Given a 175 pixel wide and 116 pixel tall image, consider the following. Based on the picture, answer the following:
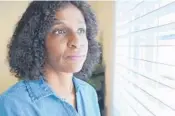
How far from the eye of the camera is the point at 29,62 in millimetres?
910

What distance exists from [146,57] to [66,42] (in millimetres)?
607

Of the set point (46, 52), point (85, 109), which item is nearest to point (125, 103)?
point (85, 109)

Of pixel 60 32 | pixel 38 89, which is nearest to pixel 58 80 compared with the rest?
pixel 38 89

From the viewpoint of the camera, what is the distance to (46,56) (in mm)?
899

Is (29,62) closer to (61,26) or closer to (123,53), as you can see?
(61,26)

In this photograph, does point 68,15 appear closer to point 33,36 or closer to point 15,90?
point 33,36

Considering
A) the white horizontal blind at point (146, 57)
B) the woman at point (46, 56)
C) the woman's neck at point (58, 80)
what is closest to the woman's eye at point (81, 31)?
the woman at point (46, 56)

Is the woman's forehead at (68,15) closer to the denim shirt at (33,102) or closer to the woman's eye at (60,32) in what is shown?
the woman's eye at (60,32)

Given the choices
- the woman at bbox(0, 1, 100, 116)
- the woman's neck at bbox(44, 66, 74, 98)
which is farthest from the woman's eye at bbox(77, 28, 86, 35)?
the woman's neck at bbox(44, 66, 74, 98)

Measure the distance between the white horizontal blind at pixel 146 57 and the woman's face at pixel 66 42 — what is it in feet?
1.22

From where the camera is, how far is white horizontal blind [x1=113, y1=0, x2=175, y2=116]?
1.01 m

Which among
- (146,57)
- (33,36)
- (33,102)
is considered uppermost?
(33,36)

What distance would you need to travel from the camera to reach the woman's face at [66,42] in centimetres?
84

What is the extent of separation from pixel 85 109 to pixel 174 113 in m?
0.35
